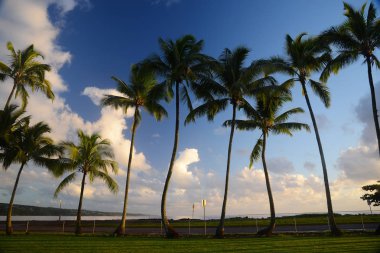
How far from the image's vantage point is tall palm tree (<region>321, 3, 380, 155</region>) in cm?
1894

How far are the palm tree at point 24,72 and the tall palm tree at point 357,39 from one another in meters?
20.3

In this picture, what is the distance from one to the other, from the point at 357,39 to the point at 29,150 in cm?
2466

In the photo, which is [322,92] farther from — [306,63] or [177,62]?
[177,62]

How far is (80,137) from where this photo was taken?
27.8 meters

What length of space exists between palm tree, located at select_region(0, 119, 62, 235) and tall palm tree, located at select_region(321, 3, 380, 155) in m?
21.9

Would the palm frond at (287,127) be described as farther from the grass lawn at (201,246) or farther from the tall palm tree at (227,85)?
the grass lawn at (201,246)

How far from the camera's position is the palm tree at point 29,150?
23.8 metres

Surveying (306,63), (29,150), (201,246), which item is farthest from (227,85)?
(29,150)

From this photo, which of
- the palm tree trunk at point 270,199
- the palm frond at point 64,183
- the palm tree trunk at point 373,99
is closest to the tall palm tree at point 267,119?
the palm tree trunk at point 270,199

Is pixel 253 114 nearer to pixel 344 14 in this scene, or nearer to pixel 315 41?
pixel 315 41

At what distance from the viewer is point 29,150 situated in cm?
2470

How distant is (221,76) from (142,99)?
6805mm

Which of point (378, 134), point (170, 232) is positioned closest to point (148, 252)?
point (170, 232)

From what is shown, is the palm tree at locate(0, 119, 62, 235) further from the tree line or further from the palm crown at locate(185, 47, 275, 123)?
the palm crown at locate(185, 47, 275, 123)
